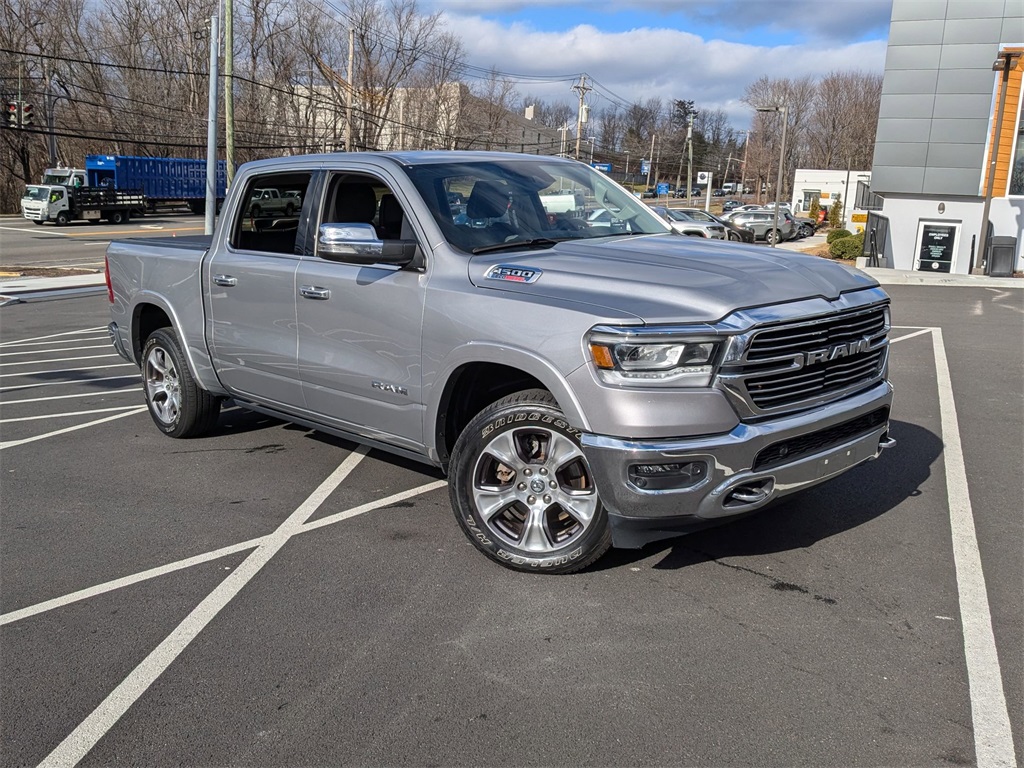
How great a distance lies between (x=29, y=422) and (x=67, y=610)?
12.9 feet

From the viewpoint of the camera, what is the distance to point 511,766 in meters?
2.94

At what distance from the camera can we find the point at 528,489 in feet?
14.2

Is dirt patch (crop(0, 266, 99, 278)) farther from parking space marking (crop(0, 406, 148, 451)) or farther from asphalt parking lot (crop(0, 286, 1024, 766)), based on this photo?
asphalt parking lot (crop(0, 286, 1024, 766))

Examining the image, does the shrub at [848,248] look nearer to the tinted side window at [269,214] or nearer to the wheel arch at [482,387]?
the tinted side window at [269,214]

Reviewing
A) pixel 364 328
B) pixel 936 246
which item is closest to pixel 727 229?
pixel 936 246

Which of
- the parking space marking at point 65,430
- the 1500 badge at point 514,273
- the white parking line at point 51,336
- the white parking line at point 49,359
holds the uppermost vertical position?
the 1500 badge at point 514,273

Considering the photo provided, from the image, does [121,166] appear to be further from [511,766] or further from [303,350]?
[511,766]

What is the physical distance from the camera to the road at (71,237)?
86.2 ft

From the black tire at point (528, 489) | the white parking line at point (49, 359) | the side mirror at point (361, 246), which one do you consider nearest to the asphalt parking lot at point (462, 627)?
the black tire at point (528, 489)

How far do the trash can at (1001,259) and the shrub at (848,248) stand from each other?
5986 millimetres

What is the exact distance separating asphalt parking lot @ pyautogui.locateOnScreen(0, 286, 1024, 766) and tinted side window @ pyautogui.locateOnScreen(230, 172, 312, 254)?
58.3 inches

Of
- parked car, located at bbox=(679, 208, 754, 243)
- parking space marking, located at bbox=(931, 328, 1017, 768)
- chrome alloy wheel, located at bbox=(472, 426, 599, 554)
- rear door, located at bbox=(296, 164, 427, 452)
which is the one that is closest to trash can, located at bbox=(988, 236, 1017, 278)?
parked car, located at bbox=(679, 208, 754, 243)

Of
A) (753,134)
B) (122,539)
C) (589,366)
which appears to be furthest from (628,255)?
(753,134)

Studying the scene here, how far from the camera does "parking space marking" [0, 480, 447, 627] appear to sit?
4.10 metres
